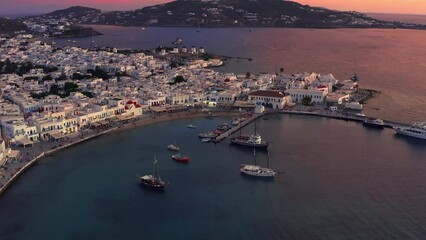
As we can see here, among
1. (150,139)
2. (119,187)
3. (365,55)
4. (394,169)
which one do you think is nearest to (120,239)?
(119,187)

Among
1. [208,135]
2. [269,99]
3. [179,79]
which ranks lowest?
[208,135]

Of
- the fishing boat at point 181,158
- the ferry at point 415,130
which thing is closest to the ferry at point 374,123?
the ferry at point 415,130

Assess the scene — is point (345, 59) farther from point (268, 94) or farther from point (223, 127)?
point (223, 127)

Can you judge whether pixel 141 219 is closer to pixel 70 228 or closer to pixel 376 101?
pixel 70 228

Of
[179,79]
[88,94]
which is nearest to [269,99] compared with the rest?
[179,79]

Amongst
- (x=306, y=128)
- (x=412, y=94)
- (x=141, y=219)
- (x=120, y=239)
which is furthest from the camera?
(x=412, y=94)

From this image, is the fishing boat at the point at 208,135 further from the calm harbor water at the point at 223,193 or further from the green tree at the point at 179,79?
the green tree at the point at 179,79
